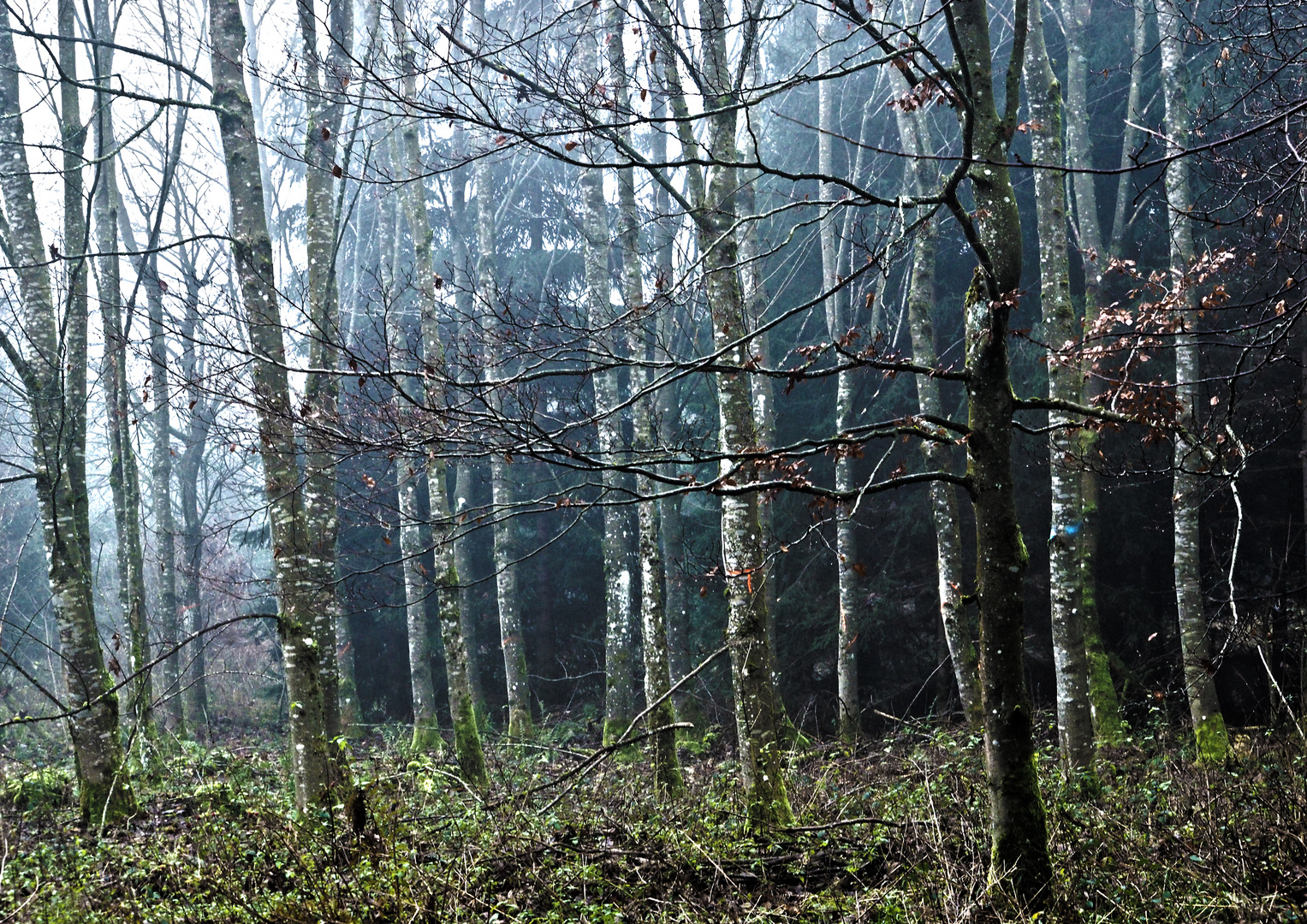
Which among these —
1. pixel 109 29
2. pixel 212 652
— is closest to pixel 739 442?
pixel 109 29

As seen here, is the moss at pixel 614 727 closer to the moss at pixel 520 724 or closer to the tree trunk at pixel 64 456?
the moss at pixel 520 724

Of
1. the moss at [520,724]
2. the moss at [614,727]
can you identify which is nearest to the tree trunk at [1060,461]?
the moss at [614,727]

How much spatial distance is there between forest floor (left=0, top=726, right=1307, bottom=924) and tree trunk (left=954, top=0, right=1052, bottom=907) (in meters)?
0.31

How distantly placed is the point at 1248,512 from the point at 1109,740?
4.15 metres

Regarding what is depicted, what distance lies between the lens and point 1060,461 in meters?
8.38

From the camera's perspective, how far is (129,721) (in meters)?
12.3

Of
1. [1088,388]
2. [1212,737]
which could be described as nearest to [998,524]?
[1212,737]

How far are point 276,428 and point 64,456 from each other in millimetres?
2556

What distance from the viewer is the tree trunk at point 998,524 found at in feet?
14.2

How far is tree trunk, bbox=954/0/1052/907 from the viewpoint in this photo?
4.32 m

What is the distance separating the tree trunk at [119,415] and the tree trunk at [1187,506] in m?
10.4

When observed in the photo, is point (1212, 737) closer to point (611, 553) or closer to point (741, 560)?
point (741, 560)

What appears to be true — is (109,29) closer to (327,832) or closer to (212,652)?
(327,832)

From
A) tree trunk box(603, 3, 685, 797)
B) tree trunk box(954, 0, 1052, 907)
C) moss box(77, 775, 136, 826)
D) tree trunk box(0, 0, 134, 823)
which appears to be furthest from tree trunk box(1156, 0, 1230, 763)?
tree trunk box(0, 0, 134, 823)
